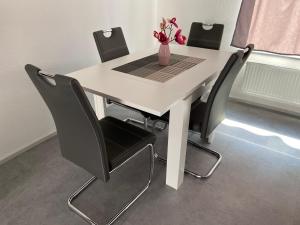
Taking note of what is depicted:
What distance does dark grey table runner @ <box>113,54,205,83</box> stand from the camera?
1699 millimetres

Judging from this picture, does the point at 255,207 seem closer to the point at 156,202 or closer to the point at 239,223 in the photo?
the point at 239,223

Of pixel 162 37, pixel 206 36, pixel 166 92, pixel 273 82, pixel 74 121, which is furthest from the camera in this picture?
pixel 273 82

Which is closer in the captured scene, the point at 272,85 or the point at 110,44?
the point at 110,44

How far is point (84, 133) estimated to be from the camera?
1.20 m

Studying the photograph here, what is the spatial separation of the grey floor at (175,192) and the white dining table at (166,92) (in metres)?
0.22

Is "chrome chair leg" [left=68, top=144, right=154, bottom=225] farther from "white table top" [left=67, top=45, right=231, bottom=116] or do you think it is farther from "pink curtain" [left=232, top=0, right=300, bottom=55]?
"pink curtain" [left=232, top=0, right=300, bottom=55]

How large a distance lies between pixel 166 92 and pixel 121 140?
413mm

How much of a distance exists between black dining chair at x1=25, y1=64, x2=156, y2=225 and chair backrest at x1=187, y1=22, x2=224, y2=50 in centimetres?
138

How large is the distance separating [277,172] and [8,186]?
2111 millimetres

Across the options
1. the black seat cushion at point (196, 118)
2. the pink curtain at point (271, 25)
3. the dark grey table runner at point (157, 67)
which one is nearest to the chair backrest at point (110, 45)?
the dark grey table runner at point (157, 67)

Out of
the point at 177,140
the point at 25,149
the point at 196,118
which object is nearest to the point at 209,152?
the point at 196,118

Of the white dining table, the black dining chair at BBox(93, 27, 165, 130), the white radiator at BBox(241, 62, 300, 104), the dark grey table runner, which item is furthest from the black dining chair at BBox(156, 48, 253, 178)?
the white radiator at BBox(241, 62, 300, 104)

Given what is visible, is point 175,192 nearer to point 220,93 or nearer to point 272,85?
point 220,93

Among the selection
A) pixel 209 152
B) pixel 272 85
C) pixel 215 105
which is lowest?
pixel 209 152
